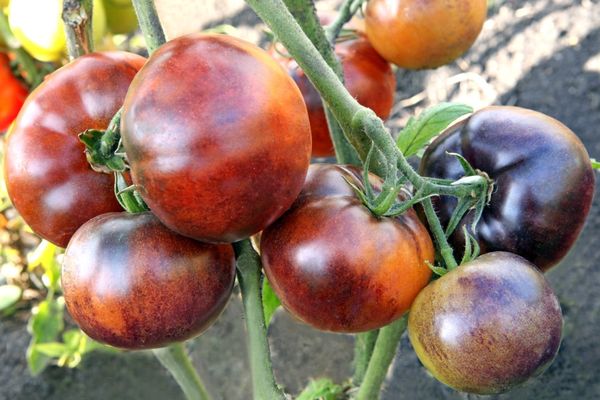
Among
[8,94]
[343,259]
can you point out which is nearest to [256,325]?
[343,259]

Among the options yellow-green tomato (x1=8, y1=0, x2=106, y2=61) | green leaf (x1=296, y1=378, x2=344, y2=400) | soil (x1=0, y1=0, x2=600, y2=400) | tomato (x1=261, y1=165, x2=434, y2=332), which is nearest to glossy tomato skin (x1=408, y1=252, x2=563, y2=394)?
tomato (x1=261, y1=165, x2=434, y2=332)

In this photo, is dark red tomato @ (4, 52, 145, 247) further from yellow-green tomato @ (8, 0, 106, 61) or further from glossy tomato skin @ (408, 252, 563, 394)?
yellow-green tomato @ (8, 0, 106, 61)

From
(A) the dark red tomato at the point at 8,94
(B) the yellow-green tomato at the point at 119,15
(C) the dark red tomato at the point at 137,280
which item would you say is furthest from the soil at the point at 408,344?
(C) the dark red tomato at the point at 137,280

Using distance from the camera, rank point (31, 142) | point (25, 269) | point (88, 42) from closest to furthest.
A: point (31, 142) → point (88, 42) → point (25, 269)

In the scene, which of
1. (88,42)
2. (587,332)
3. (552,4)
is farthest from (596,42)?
(88,42)

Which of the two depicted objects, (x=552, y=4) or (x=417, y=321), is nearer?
(x=417, y=321)

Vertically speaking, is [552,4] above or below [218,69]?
below

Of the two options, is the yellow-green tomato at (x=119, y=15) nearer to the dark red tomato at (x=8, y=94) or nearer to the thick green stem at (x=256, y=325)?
the dark red tomato at (x=8, y=94)

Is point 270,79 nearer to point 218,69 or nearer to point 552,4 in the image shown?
point 218,69
